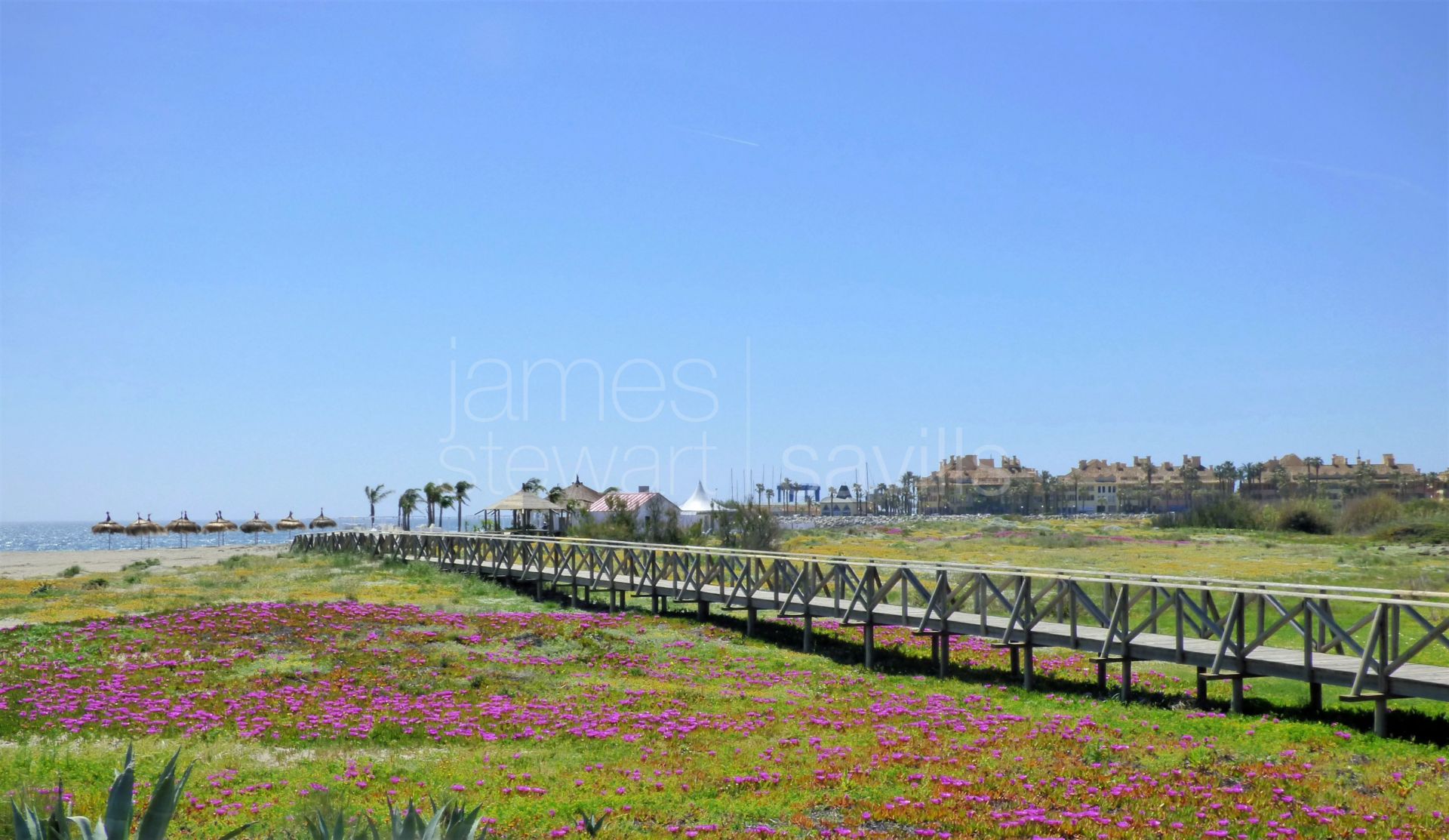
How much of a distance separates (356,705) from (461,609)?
46.7 ft

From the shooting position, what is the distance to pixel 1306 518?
75125 mm

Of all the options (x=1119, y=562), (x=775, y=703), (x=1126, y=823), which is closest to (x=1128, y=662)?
(x=775, y=703)

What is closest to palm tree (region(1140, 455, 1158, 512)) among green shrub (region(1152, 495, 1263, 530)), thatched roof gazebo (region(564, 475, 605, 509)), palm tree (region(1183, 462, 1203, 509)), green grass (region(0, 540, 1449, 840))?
palm tree (region(1183, 462, 1203, 509))

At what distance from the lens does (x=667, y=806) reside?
9938 millimetres

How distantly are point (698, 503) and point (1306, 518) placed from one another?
130 feet

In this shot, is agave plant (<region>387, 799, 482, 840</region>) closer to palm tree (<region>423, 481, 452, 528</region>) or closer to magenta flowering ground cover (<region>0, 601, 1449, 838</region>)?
magenta flowering ground cover (<region>0, 601, 1449, 838</region>)

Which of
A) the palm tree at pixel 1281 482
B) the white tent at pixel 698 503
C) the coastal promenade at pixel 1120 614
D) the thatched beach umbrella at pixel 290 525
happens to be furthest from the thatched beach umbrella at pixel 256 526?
the palm tree at pixel 1281 482

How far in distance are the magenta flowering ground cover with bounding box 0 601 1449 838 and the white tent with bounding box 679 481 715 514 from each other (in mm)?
53750

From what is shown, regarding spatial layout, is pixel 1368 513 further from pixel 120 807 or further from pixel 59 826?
pixel 59 826

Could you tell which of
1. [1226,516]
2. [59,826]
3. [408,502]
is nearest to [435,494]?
[408,502]

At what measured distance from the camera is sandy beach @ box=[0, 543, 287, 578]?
190 ft

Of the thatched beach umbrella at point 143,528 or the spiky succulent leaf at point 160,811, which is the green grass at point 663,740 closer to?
the spiky succulent leaf at point 160,811

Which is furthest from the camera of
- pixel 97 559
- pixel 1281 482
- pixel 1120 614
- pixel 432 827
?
pixel 1281 482

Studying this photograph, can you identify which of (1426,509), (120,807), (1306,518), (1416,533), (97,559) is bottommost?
(97,559)
